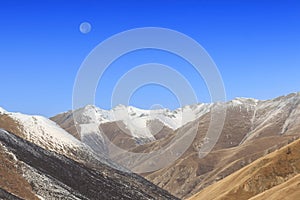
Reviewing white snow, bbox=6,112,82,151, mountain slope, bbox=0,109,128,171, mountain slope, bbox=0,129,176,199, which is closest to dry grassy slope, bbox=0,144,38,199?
mountain slope, bbox=0,129,176,199

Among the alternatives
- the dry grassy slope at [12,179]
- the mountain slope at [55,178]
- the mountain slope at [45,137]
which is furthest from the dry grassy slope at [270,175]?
the dry grassy slope at [12,179]

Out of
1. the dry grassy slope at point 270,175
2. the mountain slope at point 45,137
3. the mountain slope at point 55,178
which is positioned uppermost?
the mountain slope at point 45,137

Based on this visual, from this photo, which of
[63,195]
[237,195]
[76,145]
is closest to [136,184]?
[76,145]

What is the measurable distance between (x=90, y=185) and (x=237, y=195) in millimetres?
Answer: 51641

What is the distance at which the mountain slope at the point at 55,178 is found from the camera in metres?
50.7

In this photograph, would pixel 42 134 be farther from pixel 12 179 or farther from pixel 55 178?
pixel 12 179

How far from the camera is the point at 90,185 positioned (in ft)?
203

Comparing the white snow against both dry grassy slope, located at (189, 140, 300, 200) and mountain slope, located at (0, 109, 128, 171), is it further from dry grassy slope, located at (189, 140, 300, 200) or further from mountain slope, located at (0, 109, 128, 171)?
dry grassy slope, located at (189, 140, 300, 200)

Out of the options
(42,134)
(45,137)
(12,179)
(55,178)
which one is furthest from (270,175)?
(12,179)

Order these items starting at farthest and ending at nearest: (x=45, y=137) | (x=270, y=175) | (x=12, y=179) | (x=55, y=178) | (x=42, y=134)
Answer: (x=270, y=175) < (x=42, y=134) < (x=45, y=137) < (x=55, y=178) < (x=12, y=179)

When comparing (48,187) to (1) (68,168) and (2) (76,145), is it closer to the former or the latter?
(1) (68,168)

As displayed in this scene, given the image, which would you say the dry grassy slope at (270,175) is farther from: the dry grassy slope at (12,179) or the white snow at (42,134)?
the dry grassy slope at (12,179)

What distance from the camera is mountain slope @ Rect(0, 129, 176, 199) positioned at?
1997 inches

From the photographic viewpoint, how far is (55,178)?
2229 inches
